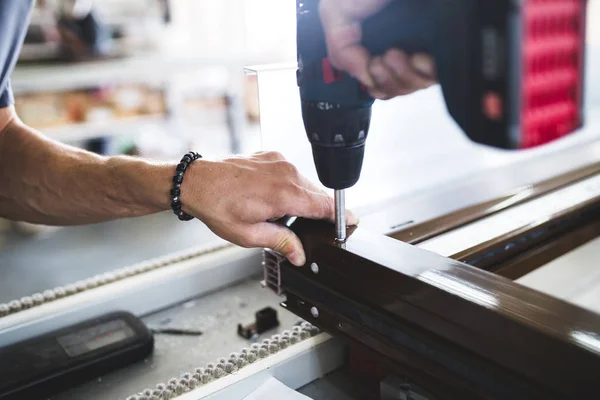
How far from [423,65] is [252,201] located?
310 millimetres

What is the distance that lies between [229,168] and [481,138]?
1.31ft

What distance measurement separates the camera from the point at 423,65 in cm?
48

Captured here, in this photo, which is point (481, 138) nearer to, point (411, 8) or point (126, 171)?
point (411, 8)

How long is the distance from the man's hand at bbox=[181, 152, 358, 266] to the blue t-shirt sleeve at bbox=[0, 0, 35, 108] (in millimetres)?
411

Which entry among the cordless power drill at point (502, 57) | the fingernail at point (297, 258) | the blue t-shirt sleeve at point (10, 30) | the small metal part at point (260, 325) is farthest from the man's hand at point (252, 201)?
the blue t-shirt sleeve at point (10, 30)

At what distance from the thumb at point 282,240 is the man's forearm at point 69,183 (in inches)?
5.6

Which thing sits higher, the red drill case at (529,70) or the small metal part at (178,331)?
the red drill case at (529,70)

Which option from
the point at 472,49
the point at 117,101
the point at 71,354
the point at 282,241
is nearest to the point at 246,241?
the point at 282,241

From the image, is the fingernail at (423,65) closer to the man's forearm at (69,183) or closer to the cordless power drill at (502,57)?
the cordless power drill at (502,57)

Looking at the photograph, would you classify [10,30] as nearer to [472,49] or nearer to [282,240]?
[282,240]

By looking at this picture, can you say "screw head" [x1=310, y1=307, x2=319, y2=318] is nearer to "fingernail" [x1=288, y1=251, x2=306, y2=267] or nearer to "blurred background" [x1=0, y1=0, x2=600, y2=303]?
"fingernail" [x1=288, y1=251, x2=306, y2=267]

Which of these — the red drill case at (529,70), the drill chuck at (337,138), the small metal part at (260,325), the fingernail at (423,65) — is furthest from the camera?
the small metal part at (260,325)

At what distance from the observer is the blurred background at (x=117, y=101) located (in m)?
2.59

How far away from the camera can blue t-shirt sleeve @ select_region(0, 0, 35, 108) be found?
894 millimetres
